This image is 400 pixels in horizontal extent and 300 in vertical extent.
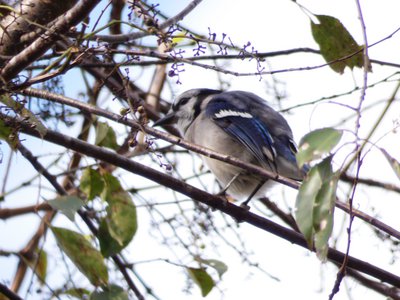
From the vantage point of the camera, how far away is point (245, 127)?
4.64m

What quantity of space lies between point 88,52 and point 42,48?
0.16 meters

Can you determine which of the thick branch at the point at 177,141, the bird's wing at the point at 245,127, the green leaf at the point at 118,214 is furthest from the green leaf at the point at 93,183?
the bird's wing at the point at 245,127

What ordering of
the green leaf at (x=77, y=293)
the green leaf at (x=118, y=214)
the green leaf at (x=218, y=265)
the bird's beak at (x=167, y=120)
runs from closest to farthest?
1. the green leaf at (x=118, y=214)
2. the green leaf at (x=218, y=265)
3. the green leaf at (x=77, y=293)
4. the bird's beak at (x=167, y=120)

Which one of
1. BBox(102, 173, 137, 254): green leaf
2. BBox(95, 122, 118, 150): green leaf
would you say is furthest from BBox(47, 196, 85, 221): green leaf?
BBox(95, 122, 118, 150): green leaf

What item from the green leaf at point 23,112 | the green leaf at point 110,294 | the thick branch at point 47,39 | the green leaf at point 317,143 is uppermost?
the thick branch at point 47,39

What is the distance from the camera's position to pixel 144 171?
113 inches

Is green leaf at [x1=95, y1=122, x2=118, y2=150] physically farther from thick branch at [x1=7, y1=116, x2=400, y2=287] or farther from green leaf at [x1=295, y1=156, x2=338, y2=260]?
green leaf at [x1=295, y1=156, x2=338, y2=260]

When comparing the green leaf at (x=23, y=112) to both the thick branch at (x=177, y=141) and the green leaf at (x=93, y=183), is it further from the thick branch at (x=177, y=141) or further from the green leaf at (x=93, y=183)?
the green leaf at (x=93, y=183)

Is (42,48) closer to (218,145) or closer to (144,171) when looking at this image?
(144,171)

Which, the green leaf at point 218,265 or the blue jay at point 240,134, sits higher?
the blue jay at point 240,134

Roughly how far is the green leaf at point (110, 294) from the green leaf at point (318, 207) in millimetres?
1191

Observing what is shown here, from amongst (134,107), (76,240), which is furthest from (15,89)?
(76,240)

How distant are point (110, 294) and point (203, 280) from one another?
1.79 ft

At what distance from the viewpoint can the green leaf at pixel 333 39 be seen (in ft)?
10.2
